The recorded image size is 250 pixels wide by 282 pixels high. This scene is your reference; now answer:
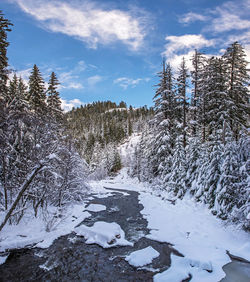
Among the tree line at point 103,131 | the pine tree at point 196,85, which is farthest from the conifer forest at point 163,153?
the tree line at point 103,131

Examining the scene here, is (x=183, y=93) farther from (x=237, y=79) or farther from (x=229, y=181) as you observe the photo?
(x=229, y=181)

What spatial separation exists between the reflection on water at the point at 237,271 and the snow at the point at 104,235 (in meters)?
3.93

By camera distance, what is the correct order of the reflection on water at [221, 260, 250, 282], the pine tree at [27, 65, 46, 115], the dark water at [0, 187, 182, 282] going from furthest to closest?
1. the pine tree at [27, 65, 46, 115]
2. the dark water at [0, 187, 182, 282]
3. the reflection on water at [221, 260, 250, 282]

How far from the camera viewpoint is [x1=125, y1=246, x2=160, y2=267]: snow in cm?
662

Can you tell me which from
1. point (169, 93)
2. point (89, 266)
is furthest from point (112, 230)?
point (169, 93)

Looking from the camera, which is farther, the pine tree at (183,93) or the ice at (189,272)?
the pine tree at (183,93)

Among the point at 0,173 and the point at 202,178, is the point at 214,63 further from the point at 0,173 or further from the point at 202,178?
the point at 0,173

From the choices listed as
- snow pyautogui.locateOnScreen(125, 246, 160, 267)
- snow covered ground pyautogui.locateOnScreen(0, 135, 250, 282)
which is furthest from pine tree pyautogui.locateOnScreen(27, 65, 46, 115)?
snow pyautogui.locateOnScreen(125, 246, 160, 267)

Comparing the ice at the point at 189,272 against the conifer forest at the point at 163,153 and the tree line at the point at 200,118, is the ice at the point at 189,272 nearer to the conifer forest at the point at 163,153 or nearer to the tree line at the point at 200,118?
the conifer forest at the point at 163,153

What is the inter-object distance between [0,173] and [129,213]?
29.1 feet

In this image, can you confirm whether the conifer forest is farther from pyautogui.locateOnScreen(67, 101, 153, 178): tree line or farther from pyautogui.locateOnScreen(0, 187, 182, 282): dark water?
pyautogui.locateOnScreen(67, 101, 153, 178): tree line

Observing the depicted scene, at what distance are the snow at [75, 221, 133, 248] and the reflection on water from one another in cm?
393

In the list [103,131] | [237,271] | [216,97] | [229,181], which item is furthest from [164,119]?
[103,131]

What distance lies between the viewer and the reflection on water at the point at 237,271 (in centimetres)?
545
